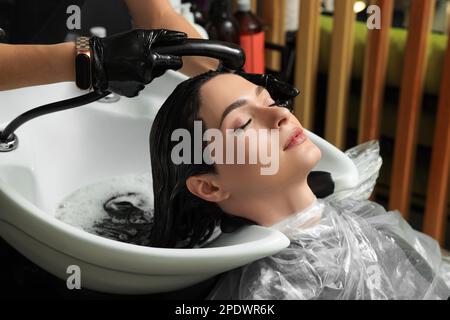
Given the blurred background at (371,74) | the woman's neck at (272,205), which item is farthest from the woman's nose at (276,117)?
the blurred background at (371,74)

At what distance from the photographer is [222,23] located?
1806 millimetres

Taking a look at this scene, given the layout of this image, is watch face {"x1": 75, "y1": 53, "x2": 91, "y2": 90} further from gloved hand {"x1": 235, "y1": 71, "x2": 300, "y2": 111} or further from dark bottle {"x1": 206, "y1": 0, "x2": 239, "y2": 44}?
dark bottle {"x1": 206, "y1": 0, "x2": 239, "y2": 44}

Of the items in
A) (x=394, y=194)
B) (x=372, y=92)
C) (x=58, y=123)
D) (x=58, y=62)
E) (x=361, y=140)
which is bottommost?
(x=394, y=194)

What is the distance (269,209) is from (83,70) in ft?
1.16

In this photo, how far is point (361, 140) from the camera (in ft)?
6.60

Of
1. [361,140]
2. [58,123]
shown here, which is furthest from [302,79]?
[58,123]

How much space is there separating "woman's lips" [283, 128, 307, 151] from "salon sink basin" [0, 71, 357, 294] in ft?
0.43

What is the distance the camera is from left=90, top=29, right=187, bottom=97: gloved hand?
867 millimetres

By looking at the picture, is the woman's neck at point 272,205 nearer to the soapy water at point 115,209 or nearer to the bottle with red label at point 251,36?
the soapy water at point 115,209

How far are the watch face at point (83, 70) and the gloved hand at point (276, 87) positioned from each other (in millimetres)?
254
